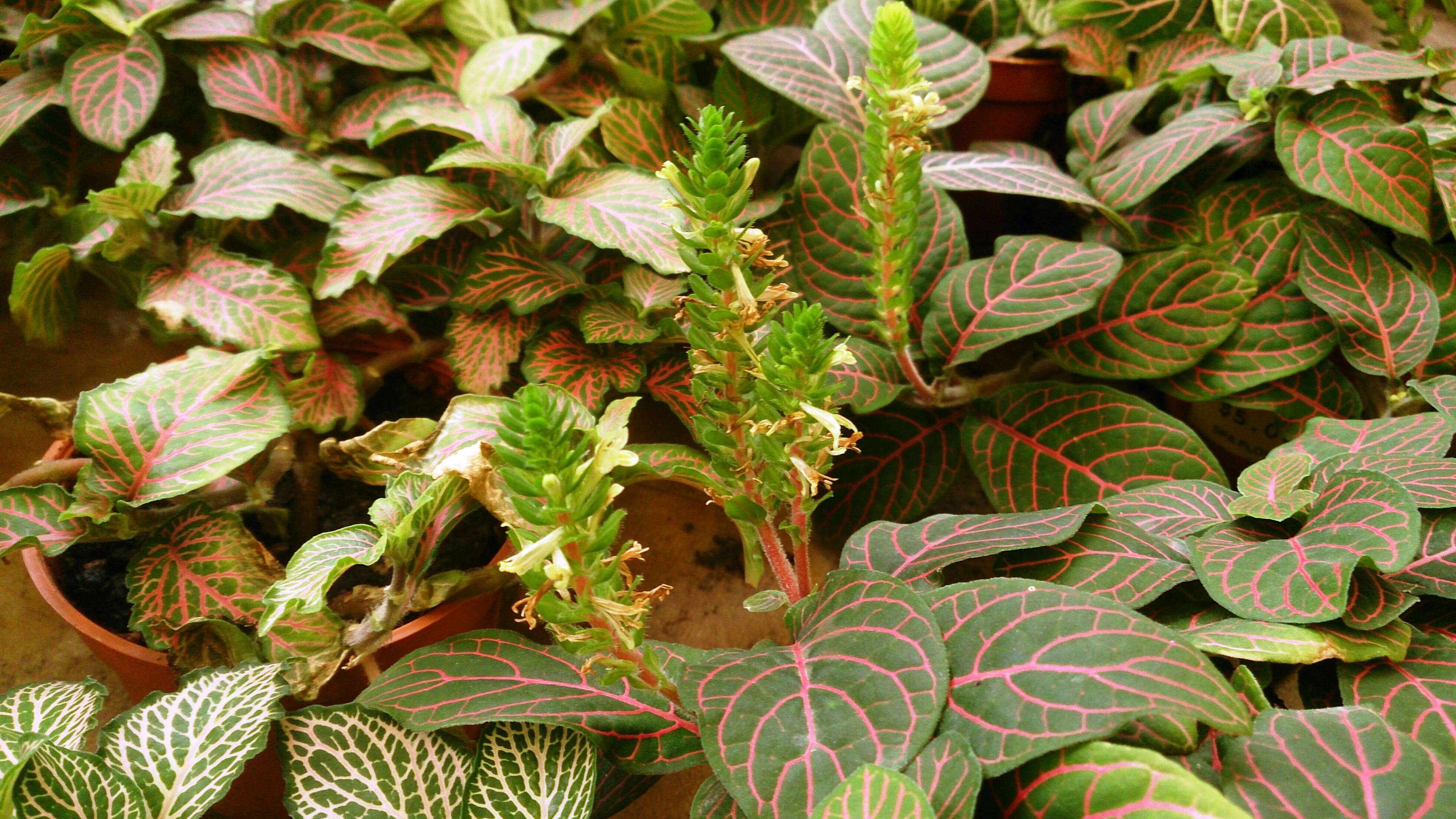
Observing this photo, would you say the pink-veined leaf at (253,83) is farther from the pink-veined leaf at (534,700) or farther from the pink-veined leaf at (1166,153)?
the pink-veined leaf at (1166,153)

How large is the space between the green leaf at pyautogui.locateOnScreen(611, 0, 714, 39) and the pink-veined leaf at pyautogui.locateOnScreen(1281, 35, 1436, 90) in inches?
33.0

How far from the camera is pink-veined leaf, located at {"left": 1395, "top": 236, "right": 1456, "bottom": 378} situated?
1.14 metres

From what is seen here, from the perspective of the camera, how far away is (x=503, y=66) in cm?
132

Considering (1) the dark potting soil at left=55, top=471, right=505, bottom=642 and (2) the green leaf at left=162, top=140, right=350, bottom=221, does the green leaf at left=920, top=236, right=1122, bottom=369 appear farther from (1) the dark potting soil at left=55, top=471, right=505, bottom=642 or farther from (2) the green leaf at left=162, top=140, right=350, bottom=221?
(2) the green leaf at left=162, top=140, right=350, bottom=221

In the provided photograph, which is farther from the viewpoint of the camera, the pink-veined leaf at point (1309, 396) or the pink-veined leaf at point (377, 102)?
the pink-veined leaf at point (377, 102)

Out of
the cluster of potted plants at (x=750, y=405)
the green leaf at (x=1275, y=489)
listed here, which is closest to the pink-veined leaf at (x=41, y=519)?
the cluster of potted plants at (x=750, y=405)

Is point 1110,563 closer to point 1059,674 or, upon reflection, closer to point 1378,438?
point 1059,674

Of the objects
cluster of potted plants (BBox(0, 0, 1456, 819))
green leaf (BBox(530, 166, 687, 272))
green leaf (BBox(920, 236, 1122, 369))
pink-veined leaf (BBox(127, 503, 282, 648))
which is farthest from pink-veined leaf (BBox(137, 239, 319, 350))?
green leaf (BBox(920, 236, 1122, 369))

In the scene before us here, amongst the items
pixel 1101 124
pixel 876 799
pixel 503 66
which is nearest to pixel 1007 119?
pixel 1101 124

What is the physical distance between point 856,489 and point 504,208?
646 mm

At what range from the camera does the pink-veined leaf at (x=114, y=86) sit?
124cm

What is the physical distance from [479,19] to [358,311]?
0.56 meters

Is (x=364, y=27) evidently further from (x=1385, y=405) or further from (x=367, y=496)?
(x=1385, y=405)

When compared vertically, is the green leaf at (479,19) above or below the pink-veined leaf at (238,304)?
above
